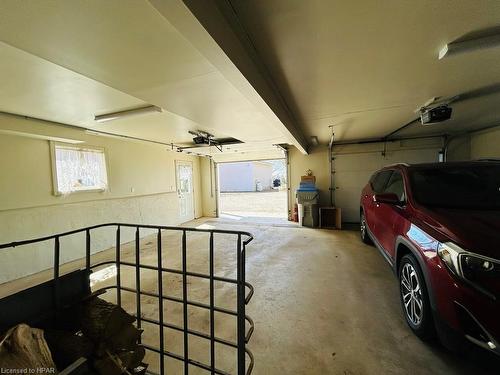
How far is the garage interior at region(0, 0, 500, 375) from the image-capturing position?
131 centimetres

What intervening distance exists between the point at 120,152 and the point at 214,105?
137 inches

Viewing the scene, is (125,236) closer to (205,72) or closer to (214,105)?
(214,105)

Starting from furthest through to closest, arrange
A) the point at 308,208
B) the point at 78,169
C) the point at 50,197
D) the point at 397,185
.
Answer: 1. the point at 308,208
2. the point at 78,169
3. the point at 50,197
4. the point at 397,185

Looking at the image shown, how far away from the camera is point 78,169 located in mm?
4230

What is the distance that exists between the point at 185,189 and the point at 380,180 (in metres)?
6.01

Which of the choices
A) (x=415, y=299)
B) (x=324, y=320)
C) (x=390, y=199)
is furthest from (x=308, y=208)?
(x=415, y=299)

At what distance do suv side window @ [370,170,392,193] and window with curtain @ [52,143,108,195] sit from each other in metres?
5.45

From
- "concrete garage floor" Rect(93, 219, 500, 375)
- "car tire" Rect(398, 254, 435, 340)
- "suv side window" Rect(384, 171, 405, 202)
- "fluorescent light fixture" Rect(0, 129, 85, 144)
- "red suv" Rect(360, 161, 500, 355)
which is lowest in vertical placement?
"concrete garage floor" Rect(93, 219, 500, 375)

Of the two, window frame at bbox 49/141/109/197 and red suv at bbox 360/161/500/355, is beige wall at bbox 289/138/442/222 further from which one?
window frame at bbox 49/141/109/197

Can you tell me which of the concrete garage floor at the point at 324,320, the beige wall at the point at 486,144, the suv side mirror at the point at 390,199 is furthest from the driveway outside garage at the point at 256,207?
the beige wall at the point at 486,144

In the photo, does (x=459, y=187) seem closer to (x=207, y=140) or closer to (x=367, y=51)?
(x=367, y=51)

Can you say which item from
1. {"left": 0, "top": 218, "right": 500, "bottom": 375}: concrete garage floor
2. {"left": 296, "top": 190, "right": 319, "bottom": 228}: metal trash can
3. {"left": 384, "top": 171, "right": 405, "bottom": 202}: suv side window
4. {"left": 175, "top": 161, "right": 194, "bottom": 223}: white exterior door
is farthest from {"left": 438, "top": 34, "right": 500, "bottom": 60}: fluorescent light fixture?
{"left": 175, "top": 161, "right": 194, "bottom": 223}: white exterior door

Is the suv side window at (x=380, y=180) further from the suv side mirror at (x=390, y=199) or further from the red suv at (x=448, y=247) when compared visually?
the suv side mirror at (x=390, y=199)

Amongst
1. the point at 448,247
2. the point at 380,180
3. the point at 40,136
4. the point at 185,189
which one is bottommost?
the point at 448,247
